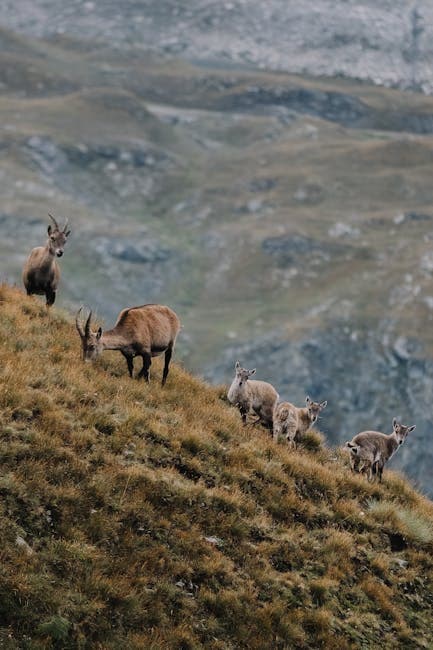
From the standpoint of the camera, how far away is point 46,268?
20703 millimetres

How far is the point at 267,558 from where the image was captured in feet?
45.7

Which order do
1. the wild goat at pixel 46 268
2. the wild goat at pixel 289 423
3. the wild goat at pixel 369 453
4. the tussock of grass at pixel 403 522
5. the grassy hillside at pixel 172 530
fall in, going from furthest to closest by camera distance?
1. the wild goat at pixel 46 268
2. the wild goat at pixel 369 453
3. the wild goat at pixel 289 423
4. the tussock of grass at pixel 403 522
5. the grassy hillside at pixel 172 530

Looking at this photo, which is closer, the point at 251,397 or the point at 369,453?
the point at 369,453

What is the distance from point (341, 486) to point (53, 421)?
21.4ft

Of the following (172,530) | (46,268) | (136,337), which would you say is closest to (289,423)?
(136,337)

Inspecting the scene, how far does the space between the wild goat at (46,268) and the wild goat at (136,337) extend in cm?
275

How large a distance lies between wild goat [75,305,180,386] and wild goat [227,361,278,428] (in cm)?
179

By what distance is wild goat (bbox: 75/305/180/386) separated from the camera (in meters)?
17.6

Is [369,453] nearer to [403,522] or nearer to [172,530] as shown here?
[403,522]

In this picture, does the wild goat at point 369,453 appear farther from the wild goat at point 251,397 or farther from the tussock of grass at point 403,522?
the wild goat at point 251,397

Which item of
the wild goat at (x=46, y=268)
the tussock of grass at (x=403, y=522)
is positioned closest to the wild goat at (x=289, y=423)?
the tussock of grass at (x=403, y=522)

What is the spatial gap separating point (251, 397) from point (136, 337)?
11.4 ft

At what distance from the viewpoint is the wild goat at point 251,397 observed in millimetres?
19781

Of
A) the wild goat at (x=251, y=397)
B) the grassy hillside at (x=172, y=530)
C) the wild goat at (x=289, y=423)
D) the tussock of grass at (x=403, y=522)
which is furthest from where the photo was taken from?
the wild goat at (x=251, y=397)
